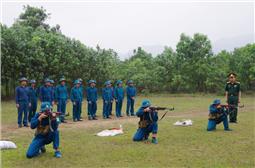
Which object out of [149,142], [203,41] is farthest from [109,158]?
[203,41]

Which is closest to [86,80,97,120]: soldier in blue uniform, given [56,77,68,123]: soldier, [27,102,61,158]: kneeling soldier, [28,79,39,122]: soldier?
[56,77,68,123]: soldier

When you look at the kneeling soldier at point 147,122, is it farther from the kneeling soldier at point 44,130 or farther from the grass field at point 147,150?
the kneeling soldier at point 44,130

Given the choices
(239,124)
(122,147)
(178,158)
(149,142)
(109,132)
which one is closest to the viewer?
(178,158)

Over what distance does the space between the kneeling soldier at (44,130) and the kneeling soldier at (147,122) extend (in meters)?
2.51

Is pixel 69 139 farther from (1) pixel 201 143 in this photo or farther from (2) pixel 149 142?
(1) pixel 201 143

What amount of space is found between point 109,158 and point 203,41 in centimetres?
2932

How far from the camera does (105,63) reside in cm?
3159

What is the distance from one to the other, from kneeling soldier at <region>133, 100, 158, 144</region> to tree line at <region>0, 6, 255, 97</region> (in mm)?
17513

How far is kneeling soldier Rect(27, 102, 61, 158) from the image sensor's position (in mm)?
7547

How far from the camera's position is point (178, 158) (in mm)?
7445

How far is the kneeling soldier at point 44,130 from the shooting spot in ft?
24.8

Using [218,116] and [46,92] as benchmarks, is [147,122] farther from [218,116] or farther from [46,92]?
[46,92]

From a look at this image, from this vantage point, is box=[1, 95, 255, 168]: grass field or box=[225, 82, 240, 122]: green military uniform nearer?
box=[1, 95, 255, 168]: grass field

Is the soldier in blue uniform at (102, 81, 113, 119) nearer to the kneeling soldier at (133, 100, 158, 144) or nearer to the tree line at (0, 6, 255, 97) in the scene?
the kneeling soldier at (133, 100, 158, 144)
